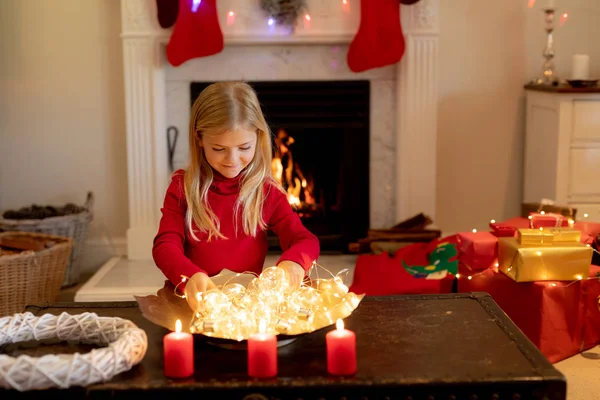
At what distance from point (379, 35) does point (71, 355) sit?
2359 mm

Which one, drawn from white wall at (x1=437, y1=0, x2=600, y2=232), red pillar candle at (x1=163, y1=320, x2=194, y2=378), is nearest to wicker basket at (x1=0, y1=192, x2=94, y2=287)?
white wall at (x1=437, y1=0, x2=600, y2=232)

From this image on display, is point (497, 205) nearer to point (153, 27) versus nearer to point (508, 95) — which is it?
point (508, 95)

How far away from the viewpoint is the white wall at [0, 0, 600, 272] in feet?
12.2

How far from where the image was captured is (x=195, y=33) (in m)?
3.48

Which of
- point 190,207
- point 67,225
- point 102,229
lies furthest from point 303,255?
point 102,229

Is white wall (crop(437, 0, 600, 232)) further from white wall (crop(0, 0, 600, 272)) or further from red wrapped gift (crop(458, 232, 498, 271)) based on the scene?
red wrapped gift (crop(458, 232, 498, 271))

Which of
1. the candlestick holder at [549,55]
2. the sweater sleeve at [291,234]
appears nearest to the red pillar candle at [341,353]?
the sweater sleeve at [291,234]

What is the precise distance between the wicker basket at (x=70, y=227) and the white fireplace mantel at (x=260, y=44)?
22 centimetres

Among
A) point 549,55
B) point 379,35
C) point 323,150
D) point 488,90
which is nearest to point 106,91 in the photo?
point 323,150

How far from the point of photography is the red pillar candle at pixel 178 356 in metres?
1.48

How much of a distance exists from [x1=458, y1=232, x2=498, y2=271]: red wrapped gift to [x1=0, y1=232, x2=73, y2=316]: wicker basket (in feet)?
4.87

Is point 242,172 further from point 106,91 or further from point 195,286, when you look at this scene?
point 106,91

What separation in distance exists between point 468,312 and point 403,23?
199cm

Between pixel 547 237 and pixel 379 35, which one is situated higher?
pixel 379 35
